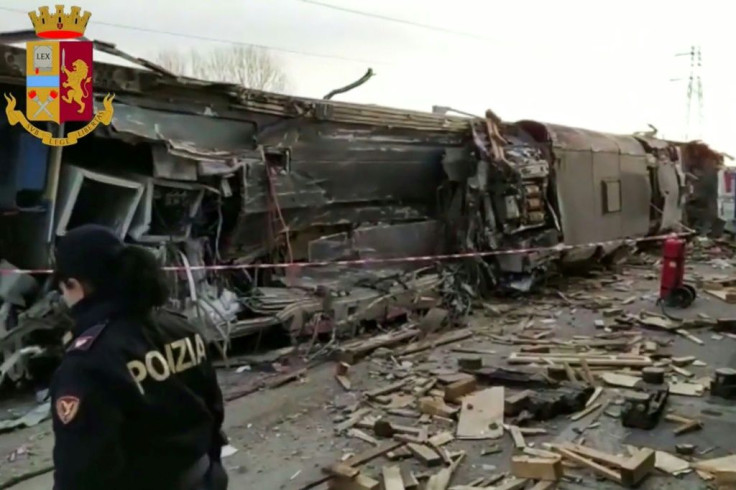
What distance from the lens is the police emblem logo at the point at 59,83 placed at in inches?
266

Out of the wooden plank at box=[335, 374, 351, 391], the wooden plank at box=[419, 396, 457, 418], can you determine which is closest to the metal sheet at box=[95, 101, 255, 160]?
the wooden plank at box=[335, 374, 351, 391]

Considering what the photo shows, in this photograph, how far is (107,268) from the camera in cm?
254

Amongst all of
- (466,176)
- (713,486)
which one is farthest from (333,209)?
(713,486)

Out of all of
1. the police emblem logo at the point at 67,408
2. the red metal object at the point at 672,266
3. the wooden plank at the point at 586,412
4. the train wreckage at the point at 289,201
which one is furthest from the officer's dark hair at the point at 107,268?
the red metal object at the point at 672,266

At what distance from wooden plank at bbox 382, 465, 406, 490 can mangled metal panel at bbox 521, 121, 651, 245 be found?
919 cm

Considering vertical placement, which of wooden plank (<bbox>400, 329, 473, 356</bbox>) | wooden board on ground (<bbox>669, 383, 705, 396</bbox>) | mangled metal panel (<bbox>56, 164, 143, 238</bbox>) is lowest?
wooden board on ground (<bbox>669, 383, 705, 396</bbox>)

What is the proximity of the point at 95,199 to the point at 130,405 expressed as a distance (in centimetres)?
586

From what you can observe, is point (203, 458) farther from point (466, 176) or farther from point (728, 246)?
point (728, 246)

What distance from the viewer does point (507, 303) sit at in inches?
488

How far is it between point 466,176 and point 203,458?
33.7ft

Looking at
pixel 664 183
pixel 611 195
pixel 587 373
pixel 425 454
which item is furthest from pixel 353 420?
pixel 664 183

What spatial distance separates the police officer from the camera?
7.80ft

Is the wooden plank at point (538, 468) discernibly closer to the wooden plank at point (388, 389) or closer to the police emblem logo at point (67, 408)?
the wooden plank at point (388, 389)

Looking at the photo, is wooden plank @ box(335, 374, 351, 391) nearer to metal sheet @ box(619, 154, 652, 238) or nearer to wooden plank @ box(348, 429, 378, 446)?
wooden plank @ box(348, 429, 378, 446)
